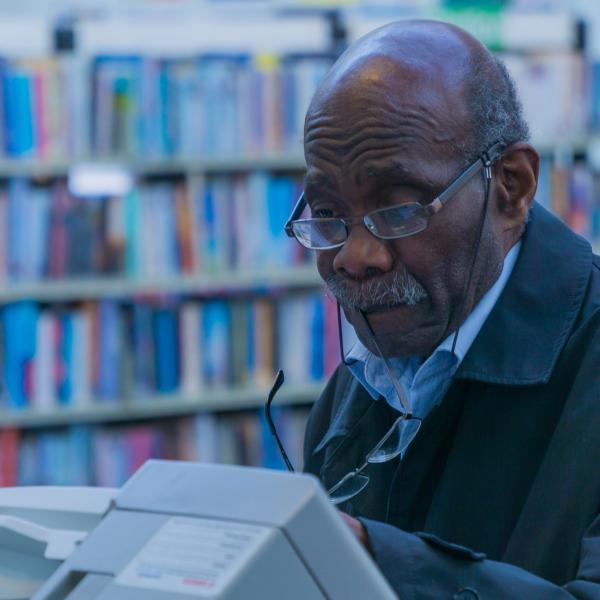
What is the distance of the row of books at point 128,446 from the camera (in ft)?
10.8

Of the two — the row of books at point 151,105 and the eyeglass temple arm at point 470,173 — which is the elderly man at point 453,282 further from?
the row of books at point 151,105

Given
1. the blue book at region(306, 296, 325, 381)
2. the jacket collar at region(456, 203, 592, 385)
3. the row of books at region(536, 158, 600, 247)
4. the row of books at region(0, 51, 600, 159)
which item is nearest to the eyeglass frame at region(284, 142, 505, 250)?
the jacket collar at region(456, 203, 592, 385)

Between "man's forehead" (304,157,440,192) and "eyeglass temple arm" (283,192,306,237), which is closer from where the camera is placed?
"man's forehead" (304,157,440,192)

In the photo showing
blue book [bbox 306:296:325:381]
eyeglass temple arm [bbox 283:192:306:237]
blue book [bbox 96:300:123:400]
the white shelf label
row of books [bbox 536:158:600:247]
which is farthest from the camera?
row of books [bbox 536:158:600:247]

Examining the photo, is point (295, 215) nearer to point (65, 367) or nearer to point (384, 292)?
point (384, 292)

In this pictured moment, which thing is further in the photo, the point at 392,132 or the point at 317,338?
the point at 317,338

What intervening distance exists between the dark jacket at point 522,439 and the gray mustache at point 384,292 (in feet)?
0.29

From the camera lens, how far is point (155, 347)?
332 cm

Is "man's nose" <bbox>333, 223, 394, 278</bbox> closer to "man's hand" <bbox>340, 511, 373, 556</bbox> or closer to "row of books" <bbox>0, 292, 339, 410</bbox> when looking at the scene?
"man's hand" <bbox>340, 511, 373, 556</bbox>

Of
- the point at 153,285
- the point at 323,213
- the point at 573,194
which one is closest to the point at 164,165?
the point at 153,285

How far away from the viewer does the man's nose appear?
1.09m

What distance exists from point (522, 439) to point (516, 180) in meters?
0.28

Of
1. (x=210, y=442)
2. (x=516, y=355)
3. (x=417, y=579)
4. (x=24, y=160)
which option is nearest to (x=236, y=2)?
(x=24, y=160)

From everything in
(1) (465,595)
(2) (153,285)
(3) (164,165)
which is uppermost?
(1) (465,595)
